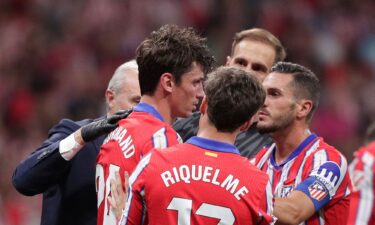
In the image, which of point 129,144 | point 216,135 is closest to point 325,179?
point 216,135

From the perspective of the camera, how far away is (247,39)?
6336mm

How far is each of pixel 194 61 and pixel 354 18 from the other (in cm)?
820

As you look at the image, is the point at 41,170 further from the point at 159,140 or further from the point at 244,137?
the point at 244,137

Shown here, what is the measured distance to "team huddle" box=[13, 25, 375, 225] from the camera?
13.3 ft

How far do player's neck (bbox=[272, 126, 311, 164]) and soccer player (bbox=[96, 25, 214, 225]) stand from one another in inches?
33.0

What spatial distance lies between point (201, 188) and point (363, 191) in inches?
30.2

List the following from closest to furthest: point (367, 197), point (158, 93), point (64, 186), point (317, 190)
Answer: point (367, 197)
point (158, 93)
point (317, 190)
point (64, 186)

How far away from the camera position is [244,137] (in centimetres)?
586

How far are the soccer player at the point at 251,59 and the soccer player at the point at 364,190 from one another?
1555 mm

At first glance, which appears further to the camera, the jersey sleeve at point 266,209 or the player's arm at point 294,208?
the player's arm at point 294,208

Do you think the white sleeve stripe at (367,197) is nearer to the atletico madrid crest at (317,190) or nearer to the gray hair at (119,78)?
the atletico madrid crest at (317,190)

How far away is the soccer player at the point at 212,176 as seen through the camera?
4043 millimetres

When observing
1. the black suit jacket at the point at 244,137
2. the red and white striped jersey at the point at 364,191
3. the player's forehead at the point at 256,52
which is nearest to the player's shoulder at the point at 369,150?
the red and white striped jersey at the point at 364,191

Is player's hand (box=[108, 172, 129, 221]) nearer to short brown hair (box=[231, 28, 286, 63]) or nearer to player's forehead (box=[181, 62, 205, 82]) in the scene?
player's forehead (box=[181, 62, 205, 82])
